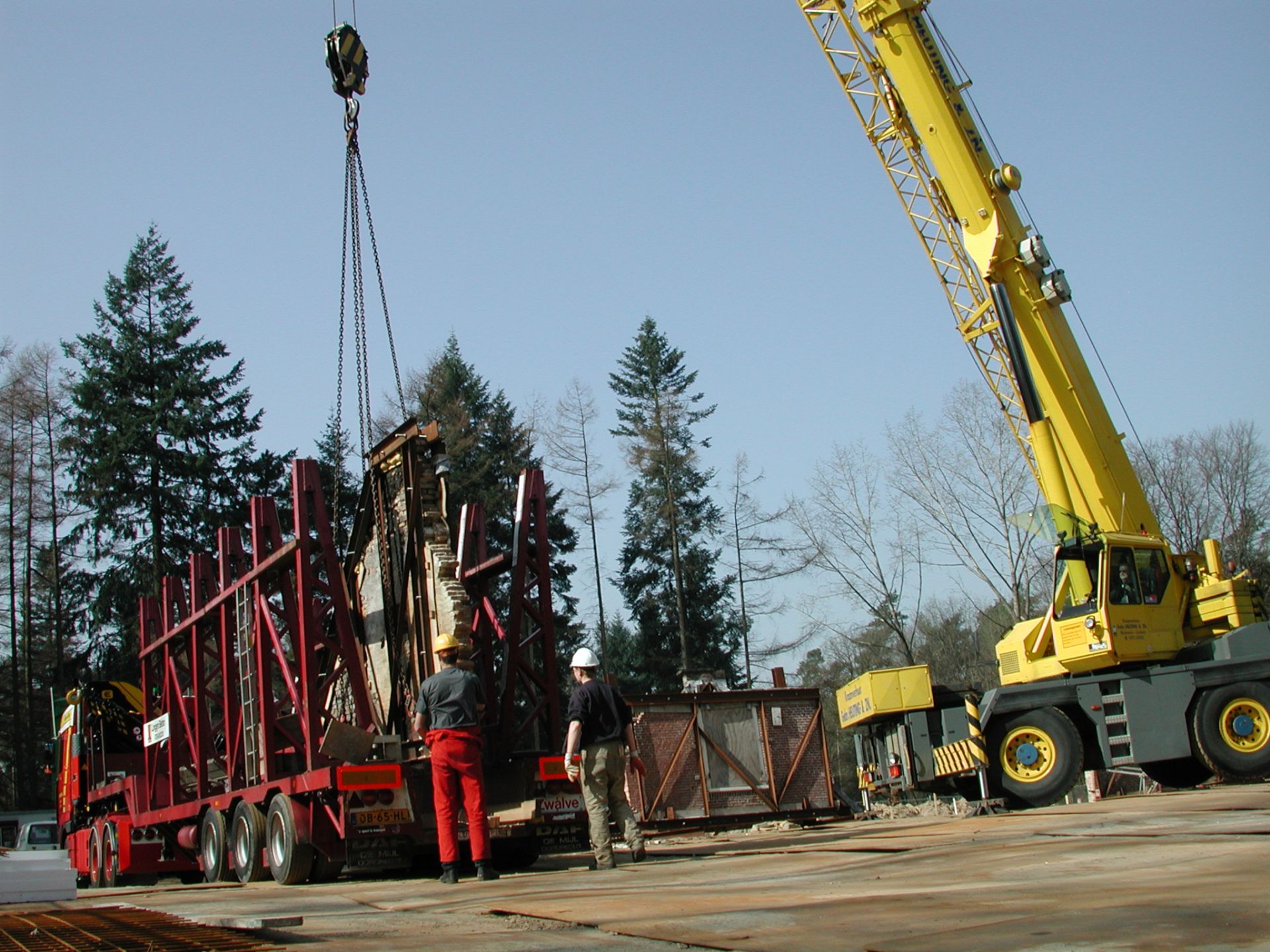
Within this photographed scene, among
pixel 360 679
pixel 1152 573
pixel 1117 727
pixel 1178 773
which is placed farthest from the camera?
pixel 1178 773

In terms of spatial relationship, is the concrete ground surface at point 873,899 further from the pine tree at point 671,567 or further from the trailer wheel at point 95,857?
the pine tree at point 671,567

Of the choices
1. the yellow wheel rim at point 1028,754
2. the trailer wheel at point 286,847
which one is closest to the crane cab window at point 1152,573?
the yellow wheel rim at point 1028,754

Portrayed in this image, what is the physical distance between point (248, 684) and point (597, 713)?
537 cm

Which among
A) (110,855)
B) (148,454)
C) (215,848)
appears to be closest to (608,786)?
(215,848)

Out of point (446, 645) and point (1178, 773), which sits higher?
point (446, 645)

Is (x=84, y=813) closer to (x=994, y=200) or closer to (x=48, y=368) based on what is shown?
(x=994, y=200)

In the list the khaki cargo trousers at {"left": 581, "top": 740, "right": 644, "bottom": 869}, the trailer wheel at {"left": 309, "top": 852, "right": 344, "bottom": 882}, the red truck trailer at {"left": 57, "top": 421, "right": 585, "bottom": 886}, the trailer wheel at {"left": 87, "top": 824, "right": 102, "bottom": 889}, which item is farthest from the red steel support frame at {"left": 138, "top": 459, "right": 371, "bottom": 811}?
the khaki cargo trousers at {"left": 581, "top": 740, "right": 644, "bottom": 869}

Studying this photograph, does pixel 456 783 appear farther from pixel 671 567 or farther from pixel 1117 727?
pixel 671 567

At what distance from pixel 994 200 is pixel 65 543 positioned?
98.8 feet

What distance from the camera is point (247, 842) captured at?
12016mm

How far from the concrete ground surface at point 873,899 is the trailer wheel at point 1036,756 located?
5.60 m

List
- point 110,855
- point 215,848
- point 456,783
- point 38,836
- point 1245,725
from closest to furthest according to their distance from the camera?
point 456,783, point 215,848, point 1245,725, point 110,855, point 38,836

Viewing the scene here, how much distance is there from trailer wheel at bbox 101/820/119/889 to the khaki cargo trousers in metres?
9.56

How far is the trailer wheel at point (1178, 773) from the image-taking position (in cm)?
1603
